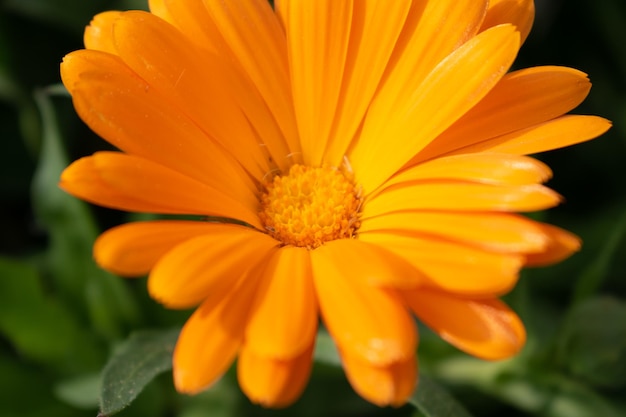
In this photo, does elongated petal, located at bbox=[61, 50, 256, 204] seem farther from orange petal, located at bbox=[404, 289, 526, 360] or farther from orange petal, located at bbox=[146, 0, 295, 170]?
orange petal, located at bbox=[404, 289, 526, 360]

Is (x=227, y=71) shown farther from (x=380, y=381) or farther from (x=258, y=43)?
(x=380, y=381)

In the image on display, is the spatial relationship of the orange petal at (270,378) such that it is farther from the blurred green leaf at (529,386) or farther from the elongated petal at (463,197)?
the blurred green leaf at (529,386)

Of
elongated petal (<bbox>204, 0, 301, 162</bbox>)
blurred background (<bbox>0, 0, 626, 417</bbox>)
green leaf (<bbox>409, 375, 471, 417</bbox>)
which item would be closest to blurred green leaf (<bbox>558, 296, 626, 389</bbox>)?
blurred background (<bbox>0, 0, 626, 417</bbox>)

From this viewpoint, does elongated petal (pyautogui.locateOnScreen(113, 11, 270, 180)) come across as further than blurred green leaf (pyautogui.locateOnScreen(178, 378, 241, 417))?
No

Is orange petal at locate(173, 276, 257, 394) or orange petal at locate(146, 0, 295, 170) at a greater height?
orange petal at locate(146, 0, 295, 170)

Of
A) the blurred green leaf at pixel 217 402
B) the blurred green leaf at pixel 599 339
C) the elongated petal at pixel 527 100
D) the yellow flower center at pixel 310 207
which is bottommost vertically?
the blurred green leaf at pixel 217 402

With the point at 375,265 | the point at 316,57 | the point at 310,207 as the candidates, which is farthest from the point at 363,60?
the point at 375,265

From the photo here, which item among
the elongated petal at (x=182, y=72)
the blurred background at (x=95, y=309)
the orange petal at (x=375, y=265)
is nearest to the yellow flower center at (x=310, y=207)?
the elongated petal at (x=182, y=72)
